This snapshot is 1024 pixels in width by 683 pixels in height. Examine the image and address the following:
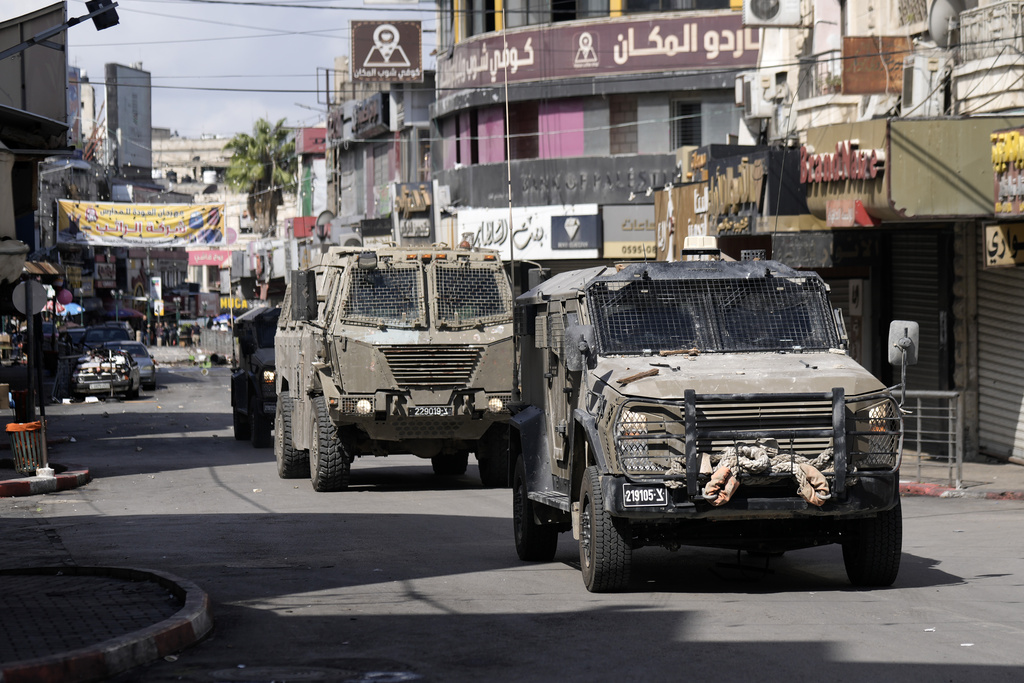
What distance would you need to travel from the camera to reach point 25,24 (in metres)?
18.7

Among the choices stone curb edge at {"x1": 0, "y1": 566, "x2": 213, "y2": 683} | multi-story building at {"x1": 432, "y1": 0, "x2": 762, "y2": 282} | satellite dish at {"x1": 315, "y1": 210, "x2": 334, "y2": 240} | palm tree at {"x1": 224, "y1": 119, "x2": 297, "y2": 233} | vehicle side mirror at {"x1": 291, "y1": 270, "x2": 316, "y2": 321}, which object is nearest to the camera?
stone curb edge at {"x1": 0, "y1": 566, "x2": 213, "y2": 683}

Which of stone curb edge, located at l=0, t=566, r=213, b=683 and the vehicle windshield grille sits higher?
the vehicle windshield grille

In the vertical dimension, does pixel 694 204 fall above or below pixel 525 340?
above

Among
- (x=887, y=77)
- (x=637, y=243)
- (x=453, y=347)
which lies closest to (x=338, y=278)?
(x=453, y=347)

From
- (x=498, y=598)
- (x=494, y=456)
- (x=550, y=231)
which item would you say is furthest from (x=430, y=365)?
(x=550, y=231)

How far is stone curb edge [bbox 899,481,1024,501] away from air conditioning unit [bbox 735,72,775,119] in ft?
36.7

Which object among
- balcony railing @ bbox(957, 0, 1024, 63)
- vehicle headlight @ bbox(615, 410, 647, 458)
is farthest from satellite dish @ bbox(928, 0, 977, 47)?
vehicle headlight @ bbox(615, 410, 647, 458)

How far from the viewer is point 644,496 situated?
9.53 metres

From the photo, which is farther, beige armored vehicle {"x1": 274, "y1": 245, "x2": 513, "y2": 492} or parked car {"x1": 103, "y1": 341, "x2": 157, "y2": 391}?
parked car {"x1": 103, "y1": 341, "x2": 157, "y2": 391}

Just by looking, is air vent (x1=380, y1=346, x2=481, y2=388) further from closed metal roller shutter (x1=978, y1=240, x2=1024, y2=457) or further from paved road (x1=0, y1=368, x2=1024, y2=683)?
closed metal roller shutter (x1=978, y1=240, x2=1024, y2=457)

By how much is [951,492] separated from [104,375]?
31571 mm

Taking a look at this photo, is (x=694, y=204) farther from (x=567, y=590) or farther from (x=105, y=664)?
(x=105, y=664)

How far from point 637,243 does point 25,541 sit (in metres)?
26.6

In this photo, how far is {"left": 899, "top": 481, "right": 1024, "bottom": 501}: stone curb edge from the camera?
1708 centimetres
